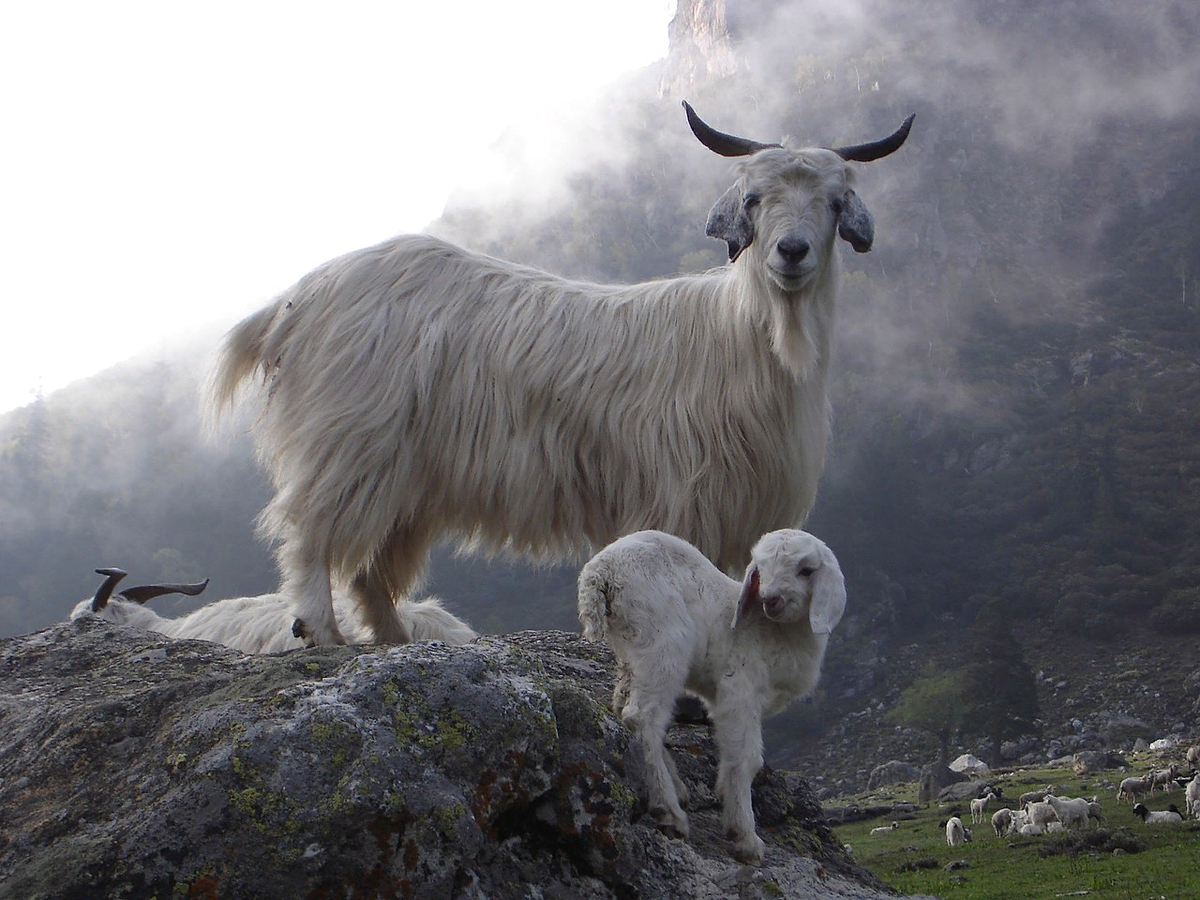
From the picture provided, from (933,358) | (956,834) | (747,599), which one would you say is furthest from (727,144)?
(933,358)

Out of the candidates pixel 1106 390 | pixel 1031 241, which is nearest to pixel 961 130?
pixel 1031 241

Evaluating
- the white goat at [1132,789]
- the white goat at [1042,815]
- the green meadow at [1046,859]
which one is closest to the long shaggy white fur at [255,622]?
the green meadow at [1046,859]

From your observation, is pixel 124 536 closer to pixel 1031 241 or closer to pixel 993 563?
pixel 993 563

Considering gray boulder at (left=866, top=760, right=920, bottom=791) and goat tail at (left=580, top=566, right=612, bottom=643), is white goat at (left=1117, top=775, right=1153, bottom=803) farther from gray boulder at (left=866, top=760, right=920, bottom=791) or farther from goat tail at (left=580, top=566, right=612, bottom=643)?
gray boulder at (left=866, top=760, right=920, bottom=791)

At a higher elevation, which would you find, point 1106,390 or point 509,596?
point 1106,390

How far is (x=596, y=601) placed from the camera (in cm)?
429

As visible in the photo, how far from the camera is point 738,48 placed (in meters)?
183

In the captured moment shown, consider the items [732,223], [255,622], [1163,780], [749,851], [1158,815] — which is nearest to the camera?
[749,851]

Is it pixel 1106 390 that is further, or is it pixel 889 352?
pixel 889 352

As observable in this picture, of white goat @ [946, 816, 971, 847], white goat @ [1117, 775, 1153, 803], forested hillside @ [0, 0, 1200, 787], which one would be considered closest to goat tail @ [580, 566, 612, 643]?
white goat @ [946, 816, 971, 847]

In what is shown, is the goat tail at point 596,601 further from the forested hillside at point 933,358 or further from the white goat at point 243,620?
the forested hillside at point 933,358

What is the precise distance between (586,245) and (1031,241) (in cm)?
6702

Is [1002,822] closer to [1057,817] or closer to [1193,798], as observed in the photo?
[1057,817]

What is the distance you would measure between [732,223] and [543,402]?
1589 mm
